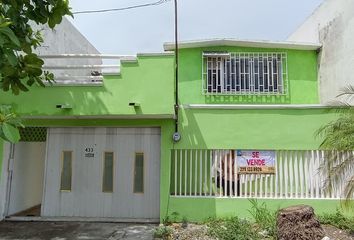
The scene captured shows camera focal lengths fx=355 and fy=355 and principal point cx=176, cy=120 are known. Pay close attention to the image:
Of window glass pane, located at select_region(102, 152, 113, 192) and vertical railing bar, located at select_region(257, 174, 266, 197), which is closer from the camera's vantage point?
vertical railing bar, located at select_region(257, 174, 266, 197)

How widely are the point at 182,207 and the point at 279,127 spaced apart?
335 centimetres

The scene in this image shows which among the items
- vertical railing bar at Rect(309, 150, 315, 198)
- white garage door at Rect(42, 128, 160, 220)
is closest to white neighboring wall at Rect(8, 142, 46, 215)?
white garage door at Rect(42, 128, 160, 220)

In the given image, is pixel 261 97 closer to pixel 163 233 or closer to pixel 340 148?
pixel 340 148

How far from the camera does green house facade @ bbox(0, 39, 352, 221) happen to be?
8.82 metres

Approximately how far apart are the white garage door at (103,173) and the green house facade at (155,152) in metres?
0.03

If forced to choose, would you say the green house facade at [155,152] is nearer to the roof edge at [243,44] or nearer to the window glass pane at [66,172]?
the window glass pane at [66,172]

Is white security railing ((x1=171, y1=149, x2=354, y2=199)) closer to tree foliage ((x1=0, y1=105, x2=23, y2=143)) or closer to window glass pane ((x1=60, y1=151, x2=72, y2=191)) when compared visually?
window glass pane ((x1=60, y1=151, x2=72, y2=191))

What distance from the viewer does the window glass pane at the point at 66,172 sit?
396 inches

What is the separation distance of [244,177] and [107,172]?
3807mm

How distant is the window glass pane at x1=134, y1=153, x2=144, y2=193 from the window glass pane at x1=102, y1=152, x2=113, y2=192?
696 mm

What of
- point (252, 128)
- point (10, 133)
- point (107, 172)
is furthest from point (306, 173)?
point (10, 133)

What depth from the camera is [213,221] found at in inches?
356

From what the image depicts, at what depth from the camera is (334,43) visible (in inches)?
446

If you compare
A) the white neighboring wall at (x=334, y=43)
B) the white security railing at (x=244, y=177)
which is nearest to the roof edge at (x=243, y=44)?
the white neighboring wall at (x=334, y=43)
